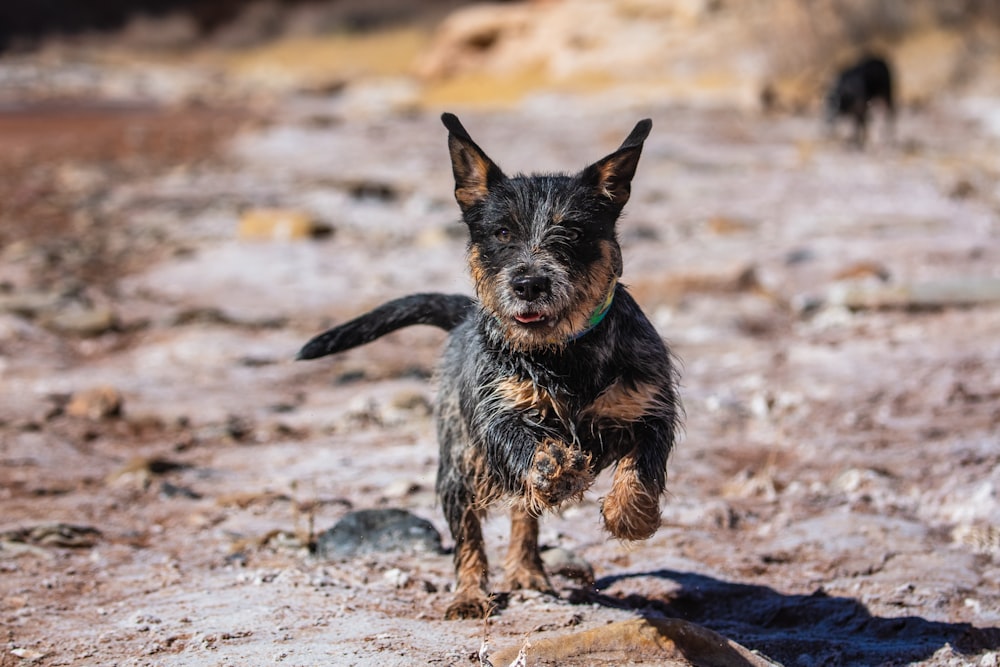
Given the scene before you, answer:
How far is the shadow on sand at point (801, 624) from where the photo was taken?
4449mm

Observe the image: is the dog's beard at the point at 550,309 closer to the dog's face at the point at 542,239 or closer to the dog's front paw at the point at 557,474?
the dog's face at the point at 542,239

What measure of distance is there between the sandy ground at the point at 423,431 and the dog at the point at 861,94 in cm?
240

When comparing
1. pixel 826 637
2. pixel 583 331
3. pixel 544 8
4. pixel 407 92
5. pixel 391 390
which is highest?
pixel 544 8

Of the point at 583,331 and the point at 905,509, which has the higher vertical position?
the point at 583,331

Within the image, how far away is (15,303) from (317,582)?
604cm

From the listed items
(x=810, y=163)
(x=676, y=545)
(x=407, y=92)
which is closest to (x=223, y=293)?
(x=676, y=545)

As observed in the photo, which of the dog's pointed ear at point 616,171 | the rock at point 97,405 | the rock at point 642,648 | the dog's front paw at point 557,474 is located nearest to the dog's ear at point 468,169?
the dog's pointed ear at point 616,171

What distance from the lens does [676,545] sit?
548 centimetres

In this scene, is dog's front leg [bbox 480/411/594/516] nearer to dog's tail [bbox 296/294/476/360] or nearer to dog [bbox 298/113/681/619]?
dog [bbox 298/113/681/619]

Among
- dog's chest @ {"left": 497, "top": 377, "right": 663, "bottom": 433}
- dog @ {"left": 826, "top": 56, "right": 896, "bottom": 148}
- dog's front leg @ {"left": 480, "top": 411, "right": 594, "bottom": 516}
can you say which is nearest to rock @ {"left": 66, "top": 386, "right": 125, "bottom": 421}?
dog's front leg @ {"left": 480, "top": 411, "right": 594, "bottom": 516}

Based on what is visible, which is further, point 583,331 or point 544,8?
point 544,8

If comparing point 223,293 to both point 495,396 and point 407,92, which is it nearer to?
point 495,396

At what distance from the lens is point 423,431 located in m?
6.93

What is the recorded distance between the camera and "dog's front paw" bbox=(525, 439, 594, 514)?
12.8ft
